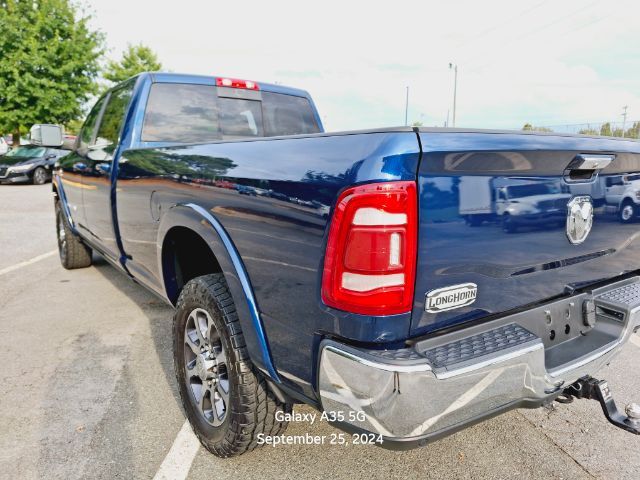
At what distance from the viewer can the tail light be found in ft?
4.78

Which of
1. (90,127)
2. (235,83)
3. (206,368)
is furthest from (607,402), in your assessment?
(90,127)

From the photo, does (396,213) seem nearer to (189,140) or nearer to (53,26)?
(189,140)

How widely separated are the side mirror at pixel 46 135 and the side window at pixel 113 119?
729mm

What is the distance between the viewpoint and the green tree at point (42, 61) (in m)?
20.4

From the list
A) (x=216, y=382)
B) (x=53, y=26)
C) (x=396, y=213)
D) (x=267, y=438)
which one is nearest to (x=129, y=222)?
(x=216, y=382)

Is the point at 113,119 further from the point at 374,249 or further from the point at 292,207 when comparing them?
the point at 374,249

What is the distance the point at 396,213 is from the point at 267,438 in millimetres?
1258

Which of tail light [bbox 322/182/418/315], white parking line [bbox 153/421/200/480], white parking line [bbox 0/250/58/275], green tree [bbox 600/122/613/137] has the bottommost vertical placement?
white parking line [bbox 0/250/58/275]

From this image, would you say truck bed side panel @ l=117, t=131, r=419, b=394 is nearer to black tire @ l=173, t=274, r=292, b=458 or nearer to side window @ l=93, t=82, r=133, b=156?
black tire @ l=173, t=274, r=292, b=458

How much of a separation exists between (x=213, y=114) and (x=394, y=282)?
2723mm

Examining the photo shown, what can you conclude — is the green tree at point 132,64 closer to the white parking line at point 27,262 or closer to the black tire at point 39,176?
the black tire at point 39,176

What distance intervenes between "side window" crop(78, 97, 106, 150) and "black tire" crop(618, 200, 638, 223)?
4.14 metres

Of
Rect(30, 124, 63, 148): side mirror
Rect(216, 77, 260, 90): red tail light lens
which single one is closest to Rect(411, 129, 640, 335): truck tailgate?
Rect(216, 77, 260, 90): red tail light lens

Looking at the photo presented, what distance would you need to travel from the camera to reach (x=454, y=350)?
160cm
